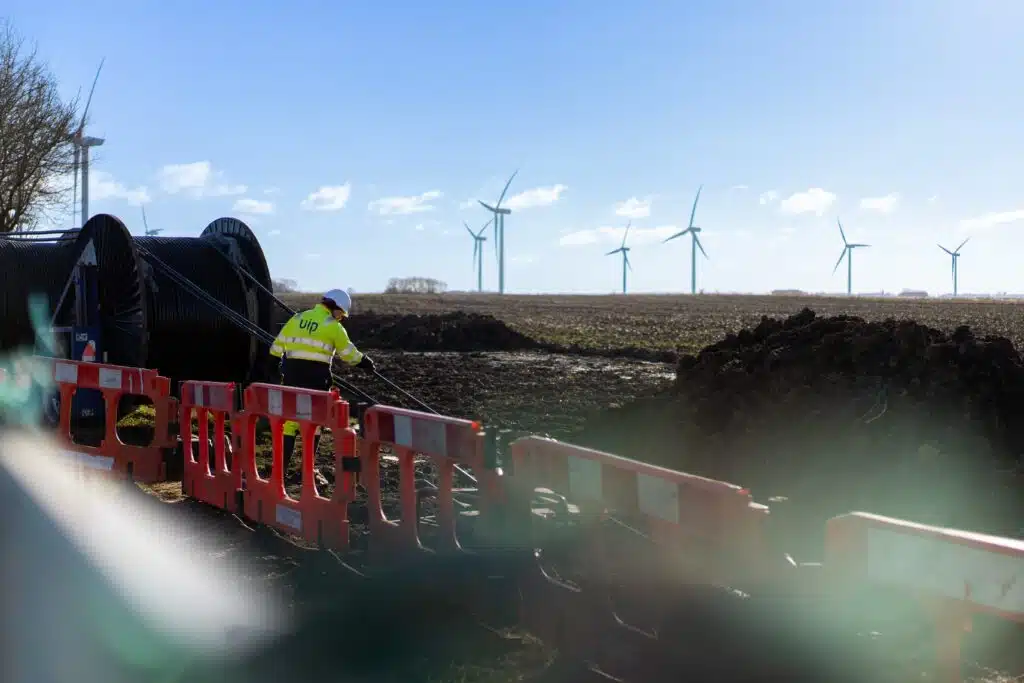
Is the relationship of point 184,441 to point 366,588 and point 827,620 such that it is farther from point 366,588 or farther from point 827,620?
point 827,620

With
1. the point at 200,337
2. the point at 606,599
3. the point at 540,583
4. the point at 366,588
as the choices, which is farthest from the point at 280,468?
the point at 200,337

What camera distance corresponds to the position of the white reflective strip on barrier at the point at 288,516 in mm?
7355

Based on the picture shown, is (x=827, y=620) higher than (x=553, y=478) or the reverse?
the reverse

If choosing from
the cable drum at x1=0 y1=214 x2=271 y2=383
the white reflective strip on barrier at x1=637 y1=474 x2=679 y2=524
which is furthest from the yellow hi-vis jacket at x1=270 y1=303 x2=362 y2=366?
the white reflective strip on barrier at x1=637 y1=474 x2=679 y2=524

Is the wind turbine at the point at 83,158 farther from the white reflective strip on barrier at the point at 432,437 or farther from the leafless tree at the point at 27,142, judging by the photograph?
the white reflective strip on barrier at the point at 432,437

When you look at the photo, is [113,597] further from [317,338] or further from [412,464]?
[317,338]

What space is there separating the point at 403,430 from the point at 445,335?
935 inches

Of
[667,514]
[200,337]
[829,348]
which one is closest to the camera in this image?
Answer: [667,514]

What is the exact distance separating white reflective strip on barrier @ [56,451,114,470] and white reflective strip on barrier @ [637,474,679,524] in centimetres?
712

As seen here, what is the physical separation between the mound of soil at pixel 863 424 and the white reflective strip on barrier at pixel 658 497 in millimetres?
4222

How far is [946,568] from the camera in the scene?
10.7ft

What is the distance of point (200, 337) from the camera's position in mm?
14141

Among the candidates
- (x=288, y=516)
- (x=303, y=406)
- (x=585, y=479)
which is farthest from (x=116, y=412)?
(x=585, y=479)

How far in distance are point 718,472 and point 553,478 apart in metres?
4.93
